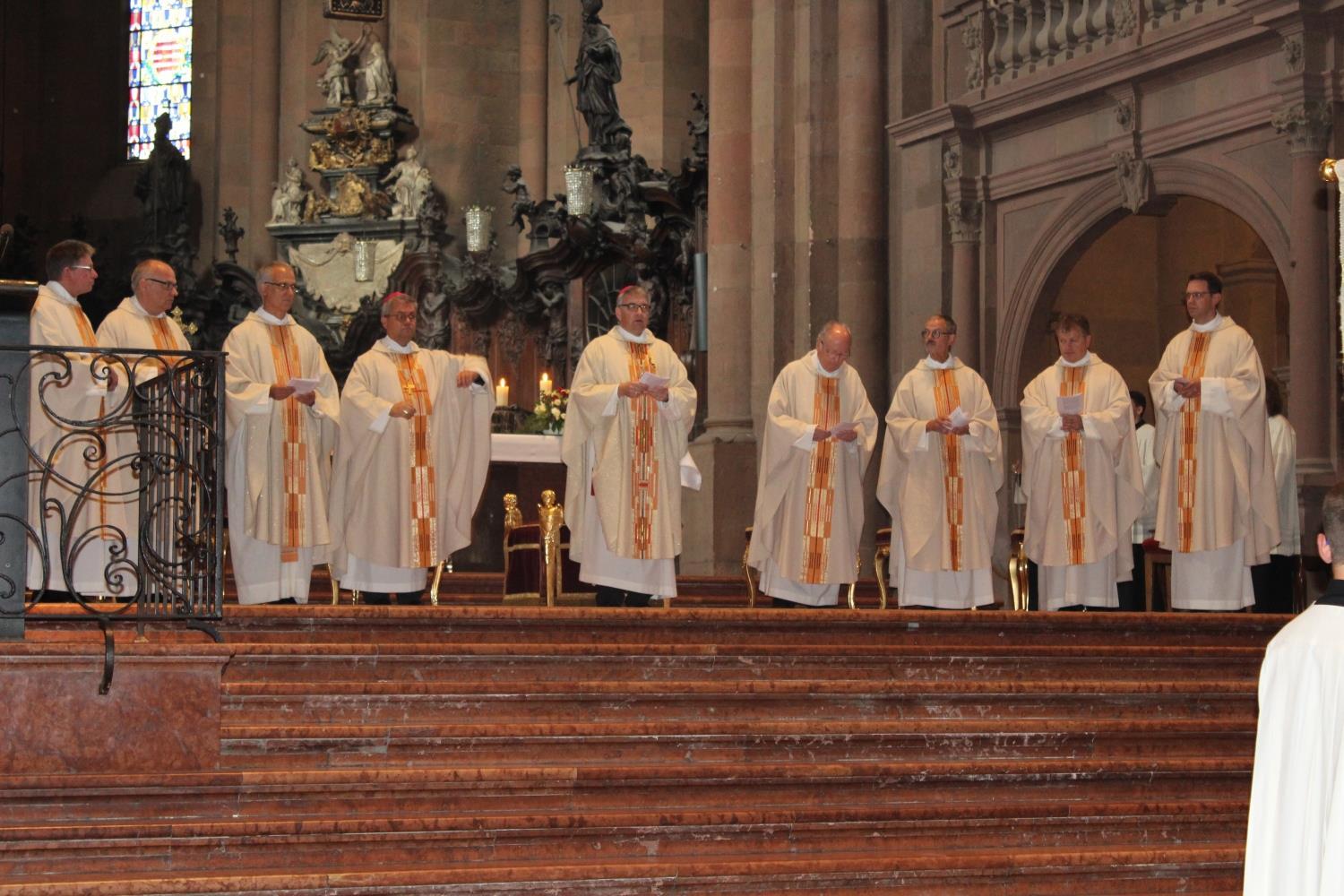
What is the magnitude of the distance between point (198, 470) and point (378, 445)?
324cm

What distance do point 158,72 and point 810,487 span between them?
60.7ft

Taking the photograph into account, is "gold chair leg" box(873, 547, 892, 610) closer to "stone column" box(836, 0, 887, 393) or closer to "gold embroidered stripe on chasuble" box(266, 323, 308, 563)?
"stone column" box(836, 0, 887, 393)

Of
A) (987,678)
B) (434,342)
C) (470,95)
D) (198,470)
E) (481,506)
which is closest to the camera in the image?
(198,470)

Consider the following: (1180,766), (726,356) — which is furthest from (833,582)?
(726,356)

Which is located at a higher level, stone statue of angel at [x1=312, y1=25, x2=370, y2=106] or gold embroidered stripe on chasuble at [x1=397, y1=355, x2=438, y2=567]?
stone statue of angel at [x1=312, y1=25, x2=370, y2=106]

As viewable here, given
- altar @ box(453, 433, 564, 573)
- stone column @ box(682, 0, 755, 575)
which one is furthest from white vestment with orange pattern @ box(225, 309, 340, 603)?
stone column @ box(682, 0, 755, 575)

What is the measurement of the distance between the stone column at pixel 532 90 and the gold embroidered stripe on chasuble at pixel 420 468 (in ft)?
40.8

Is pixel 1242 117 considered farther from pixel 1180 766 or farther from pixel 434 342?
pixel 434 342

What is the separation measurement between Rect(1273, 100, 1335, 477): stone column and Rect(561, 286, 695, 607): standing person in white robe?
3.53 meters

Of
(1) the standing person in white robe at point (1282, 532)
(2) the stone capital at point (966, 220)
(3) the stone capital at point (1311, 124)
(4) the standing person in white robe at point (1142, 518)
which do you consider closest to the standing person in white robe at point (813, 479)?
(4) the standing person in white robe at point (1142, 518)

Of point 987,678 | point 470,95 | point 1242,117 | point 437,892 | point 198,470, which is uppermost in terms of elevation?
point 470,95

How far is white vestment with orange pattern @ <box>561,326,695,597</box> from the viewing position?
10.1 metres

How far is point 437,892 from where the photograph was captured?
20.1 ft

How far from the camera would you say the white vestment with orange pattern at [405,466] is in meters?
10.2
